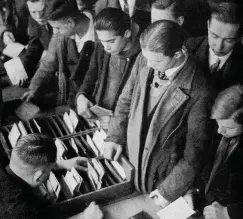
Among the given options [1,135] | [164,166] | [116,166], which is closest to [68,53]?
[1,135]

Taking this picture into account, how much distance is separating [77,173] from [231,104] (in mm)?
955

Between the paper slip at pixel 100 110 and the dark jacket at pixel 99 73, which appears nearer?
the dark jacket at pixel 99 73

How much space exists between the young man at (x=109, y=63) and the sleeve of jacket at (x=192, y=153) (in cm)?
74

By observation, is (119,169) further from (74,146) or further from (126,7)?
(126,7)

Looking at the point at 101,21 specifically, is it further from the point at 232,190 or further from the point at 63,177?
the point at 232,190

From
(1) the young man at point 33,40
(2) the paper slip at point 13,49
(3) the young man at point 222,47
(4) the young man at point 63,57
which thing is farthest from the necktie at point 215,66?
(2) the paper slip at point 13,49

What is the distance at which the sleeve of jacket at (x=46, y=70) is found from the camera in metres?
3.11

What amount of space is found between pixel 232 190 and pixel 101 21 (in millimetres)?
1358

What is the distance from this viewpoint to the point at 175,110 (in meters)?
1.78

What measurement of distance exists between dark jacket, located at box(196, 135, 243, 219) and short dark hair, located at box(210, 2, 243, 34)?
61 centimetres

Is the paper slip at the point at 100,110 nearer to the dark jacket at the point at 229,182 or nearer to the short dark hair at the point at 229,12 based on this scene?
the dark jacket at the point at 229,182

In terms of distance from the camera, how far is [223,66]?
1629mm

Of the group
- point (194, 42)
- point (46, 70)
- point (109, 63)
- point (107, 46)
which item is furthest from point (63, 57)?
point (194, 42)

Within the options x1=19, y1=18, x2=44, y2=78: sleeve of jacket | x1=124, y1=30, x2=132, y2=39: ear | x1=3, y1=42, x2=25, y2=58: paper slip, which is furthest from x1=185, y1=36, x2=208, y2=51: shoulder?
x1=3, y1=42, x2=25, y2=58: paper slip
